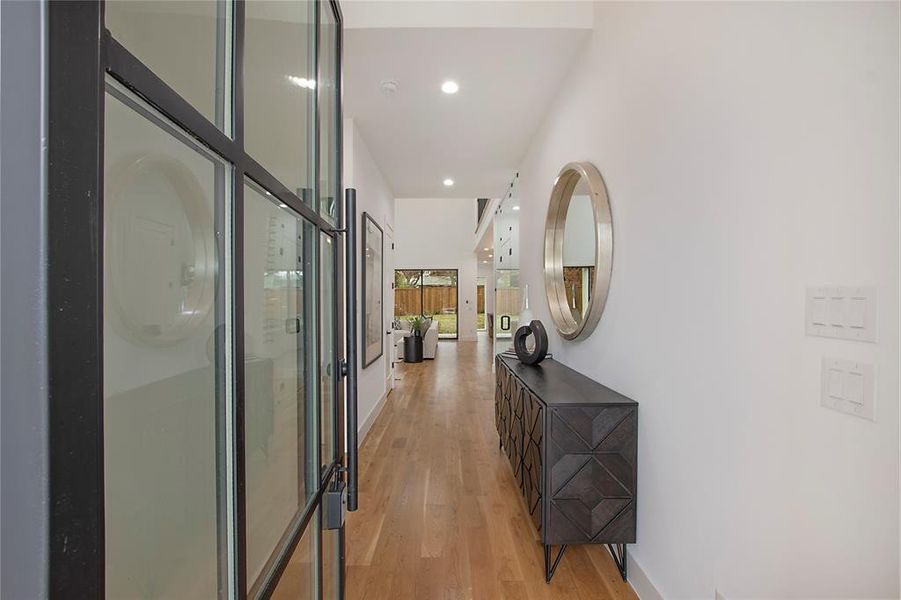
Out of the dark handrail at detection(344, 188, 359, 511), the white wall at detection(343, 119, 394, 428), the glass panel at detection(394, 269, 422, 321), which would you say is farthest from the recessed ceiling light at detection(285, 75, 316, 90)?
the glass panel at detection(394, 269, 422, 321)

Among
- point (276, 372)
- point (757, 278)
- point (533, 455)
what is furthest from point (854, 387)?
point (533, 455)

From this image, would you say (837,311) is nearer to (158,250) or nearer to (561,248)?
(158,250)

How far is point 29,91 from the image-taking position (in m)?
0.33

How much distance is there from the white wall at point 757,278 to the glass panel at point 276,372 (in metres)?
1.24

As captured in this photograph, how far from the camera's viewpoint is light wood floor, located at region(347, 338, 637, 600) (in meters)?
1.89

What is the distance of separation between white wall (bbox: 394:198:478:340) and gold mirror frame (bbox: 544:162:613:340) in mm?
9322

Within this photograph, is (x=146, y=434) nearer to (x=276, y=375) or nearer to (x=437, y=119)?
(x=276, y=375)

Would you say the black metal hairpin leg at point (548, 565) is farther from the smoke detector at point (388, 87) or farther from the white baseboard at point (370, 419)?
the smoke detector at point (388, 87)

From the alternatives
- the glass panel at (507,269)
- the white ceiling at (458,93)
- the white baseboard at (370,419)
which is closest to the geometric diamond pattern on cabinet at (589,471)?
the white ceiling at (458,93)

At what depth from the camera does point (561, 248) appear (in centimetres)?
306

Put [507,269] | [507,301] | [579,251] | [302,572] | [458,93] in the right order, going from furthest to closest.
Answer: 1. [507,301]
2. [507,269]
3. [458,93]
4. [579,251]
5. [302,572]

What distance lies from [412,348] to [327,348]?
7.42 meters

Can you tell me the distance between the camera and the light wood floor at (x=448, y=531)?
6.21 ft

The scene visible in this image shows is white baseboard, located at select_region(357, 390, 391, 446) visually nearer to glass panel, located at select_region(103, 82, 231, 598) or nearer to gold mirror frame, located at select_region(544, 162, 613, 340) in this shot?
gold mirror frame, located at select_region(544, 162, 613, 340)
